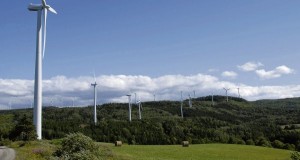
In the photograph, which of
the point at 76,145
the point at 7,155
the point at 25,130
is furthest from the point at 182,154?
the point at 76,145

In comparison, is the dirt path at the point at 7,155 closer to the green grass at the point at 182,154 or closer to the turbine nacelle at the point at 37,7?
the green grass at the point at 182,154

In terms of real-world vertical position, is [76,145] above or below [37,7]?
below

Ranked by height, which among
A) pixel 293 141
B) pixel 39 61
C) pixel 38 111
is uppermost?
pixel 39 61

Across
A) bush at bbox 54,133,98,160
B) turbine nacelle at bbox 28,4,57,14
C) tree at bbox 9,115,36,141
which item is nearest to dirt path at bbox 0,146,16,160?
bush at bbox 54,133,98,160

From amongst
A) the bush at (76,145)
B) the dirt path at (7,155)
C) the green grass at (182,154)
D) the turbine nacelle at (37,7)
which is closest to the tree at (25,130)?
the dirt path at (7,155)

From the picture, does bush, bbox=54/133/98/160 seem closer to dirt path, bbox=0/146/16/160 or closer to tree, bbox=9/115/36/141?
dirt path, bbox=0/146/16/160

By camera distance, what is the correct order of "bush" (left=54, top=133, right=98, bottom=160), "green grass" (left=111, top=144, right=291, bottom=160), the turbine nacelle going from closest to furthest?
"bush" (left=54, top=133, right=98, bottom=160), "green grass" (left=111, top=144, right=291, bottom=160), the turbine nacelle

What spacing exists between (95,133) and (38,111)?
109682 mm

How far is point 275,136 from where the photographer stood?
179 metres

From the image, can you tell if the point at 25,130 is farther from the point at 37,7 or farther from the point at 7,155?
the point at 37,7

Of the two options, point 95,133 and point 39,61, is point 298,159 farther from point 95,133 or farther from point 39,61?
point 95,133

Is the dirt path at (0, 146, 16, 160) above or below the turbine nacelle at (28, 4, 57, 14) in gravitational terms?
below

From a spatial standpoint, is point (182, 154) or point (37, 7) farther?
point (37, 7)

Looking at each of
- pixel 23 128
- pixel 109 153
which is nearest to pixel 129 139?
pixel 23 128
